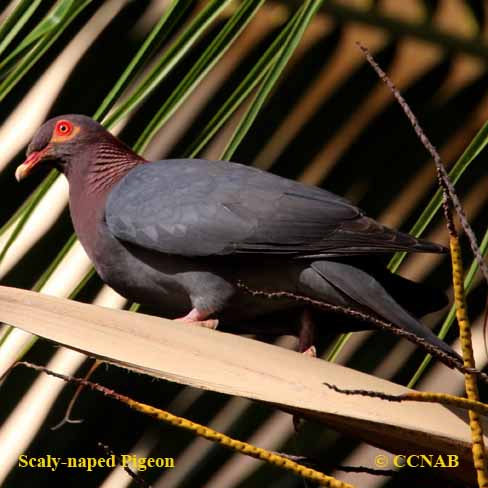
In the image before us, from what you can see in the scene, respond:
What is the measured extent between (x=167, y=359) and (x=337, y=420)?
19cm

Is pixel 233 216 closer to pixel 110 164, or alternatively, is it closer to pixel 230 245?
pixel 230 245

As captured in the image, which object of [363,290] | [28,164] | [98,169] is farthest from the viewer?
[98,169]

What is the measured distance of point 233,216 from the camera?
81.4 inches

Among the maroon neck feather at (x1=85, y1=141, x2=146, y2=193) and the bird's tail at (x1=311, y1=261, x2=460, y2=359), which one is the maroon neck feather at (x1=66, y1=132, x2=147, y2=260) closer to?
the maroon neck feather at (x1=85, y1=141, x2=146, y2=193)

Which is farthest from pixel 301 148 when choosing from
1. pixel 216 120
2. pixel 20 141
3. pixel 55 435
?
pixel 55 435

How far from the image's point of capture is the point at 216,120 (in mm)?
1711

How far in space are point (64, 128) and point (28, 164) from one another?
4.4 inches

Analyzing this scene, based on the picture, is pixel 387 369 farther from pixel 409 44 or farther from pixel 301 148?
pixel 409 44

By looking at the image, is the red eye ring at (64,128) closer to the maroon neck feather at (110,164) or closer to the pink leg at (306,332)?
the maroon neck feather at (110,164)

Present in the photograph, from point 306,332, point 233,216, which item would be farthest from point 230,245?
point 306,332

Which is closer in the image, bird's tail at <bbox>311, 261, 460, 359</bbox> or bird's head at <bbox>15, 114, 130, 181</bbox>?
bird's tail at <bbox>311, 261, 460, 359</bbox>

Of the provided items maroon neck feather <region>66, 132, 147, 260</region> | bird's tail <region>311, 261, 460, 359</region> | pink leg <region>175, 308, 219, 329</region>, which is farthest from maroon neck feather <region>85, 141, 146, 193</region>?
bird's tail <region>311, 261, 460, 359</region>

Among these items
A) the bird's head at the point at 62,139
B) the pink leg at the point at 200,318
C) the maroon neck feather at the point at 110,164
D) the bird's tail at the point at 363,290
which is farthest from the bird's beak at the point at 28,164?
the bird's tail at the point at 363,290

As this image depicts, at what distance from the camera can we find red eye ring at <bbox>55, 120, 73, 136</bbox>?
2.20 meters
